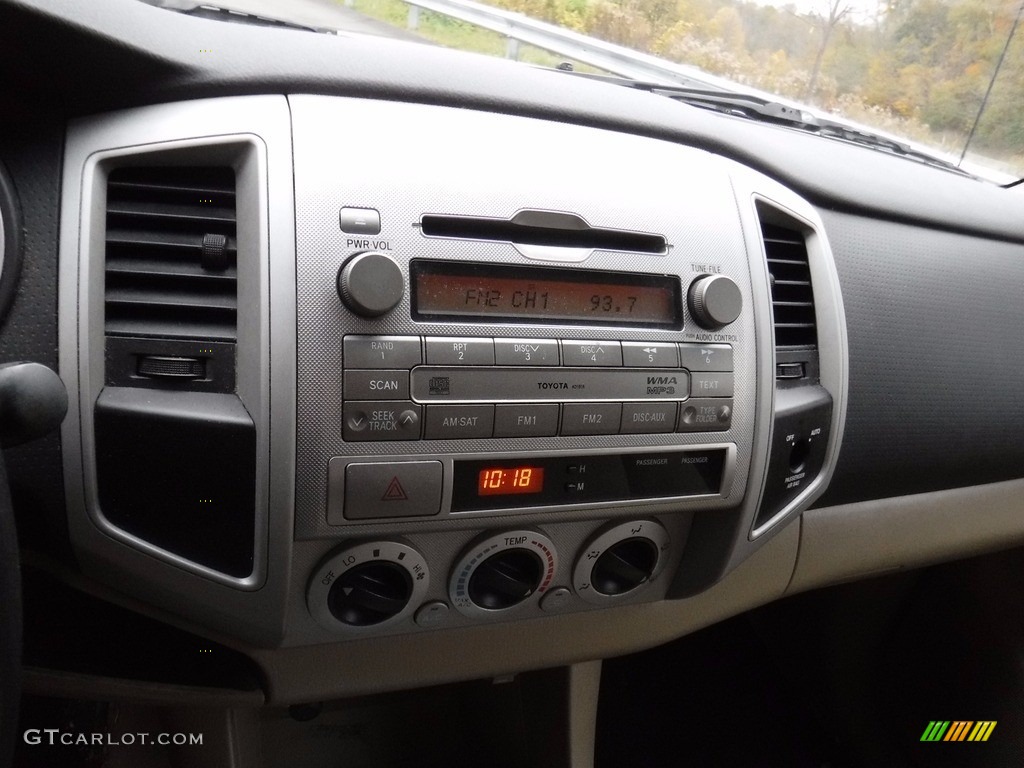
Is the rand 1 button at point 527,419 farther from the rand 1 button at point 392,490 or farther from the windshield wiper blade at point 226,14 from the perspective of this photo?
the windshield wiper blade at point 226,14

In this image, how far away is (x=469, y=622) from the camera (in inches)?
33.9

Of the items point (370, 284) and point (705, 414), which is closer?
point (370, 284)

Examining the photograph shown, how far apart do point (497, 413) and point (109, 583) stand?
15.4 inches

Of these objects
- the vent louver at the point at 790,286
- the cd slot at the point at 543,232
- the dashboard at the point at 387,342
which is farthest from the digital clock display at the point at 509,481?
the vent louver at the point at 790,286

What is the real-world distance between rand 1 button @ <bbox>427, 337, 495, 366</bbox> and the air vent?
0.17 m

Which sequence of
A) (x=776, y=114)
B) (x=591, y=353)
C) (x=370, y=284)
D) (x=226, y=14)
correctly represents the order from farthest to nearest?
(x=776, y=114) → (x=226, y=14) → (x=591, y=353) → (x=370, y=284)

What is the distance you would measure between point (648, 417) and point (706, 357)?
92 millimetres

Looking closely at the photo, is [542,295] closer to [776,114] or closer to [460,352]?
[460,352]

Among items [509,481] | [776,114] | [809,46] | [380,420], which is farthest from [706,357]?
[809,46]

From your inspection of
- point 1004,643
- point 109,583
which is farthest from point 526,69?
point 1004,643

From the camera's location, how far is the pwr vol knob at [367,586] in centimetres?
75

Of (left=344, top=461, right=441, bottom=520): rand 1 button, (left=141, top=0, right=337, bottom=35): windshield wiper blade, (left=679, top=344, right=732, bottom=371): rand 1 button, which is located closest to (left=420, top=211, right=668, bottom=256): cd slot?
(left=679, top=344, right=732, bottom=371): rand 1 button

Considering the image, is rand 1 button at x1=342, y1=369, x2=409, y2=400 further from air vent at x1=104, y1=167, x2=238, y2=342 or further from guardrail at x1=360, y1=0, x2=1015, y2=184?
guardrail at x1=360, y1=0, x2=1015, y2=184

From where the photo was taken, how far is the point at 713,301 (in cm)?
82
